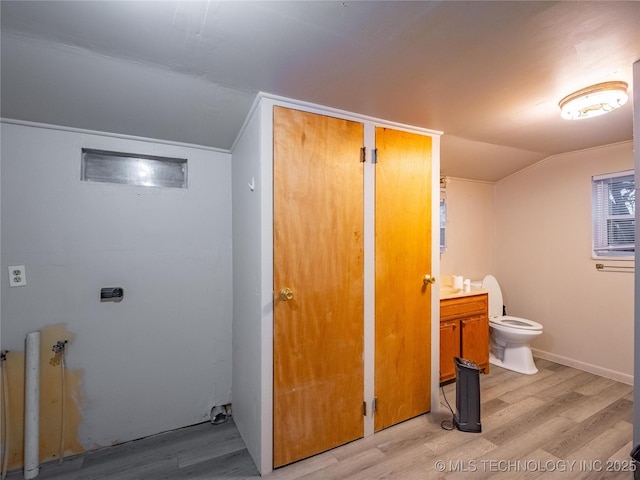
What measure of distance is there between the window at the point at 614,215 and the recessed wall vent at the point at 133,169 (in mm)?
3828

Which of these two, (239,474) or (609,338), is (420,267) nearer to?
(239,474)

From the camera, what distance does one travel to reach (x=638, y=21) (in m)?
1.13

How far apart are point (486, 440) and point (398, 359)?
2.39ft

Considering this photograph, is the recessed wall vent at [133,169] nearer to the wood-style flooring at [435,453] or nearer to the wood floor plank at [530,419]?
the wood-style flooring at [435,453]

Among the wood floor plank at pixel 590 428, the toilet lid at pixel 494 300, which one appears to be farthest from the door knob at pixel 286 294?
the toilet lid at pixel 494 300

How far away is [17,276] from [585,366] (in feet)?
15.6

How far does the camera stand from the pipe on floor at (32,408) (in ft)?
5.35

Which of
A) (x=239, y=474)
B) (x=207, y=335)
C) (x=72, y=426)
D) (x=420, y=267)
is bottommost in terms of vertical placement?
(x=239, y=474)

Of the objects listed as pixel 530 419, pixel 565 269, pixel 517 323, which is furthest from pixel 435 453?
pixel 565 269

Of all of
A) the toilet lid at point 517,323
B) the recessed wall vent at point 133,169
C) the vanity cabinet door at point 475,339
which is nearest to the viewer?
→ the recessed wall vent at point 133,169

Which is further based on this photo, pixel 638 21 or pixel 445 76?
pixel 445 76

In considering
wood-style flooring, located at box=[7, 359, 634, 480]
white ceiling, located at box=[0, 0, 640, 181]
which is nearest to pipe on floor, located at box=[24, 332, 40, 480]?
wood-style flooring, located at box=[7, 359, 634, 480]

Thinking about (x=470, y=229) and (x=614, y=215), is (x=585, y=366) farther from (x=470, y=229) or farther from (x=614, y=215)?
(x=470, y=229)

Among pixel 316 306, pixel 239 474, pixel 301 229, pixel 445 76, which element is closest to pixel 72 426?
pixel 239 474
